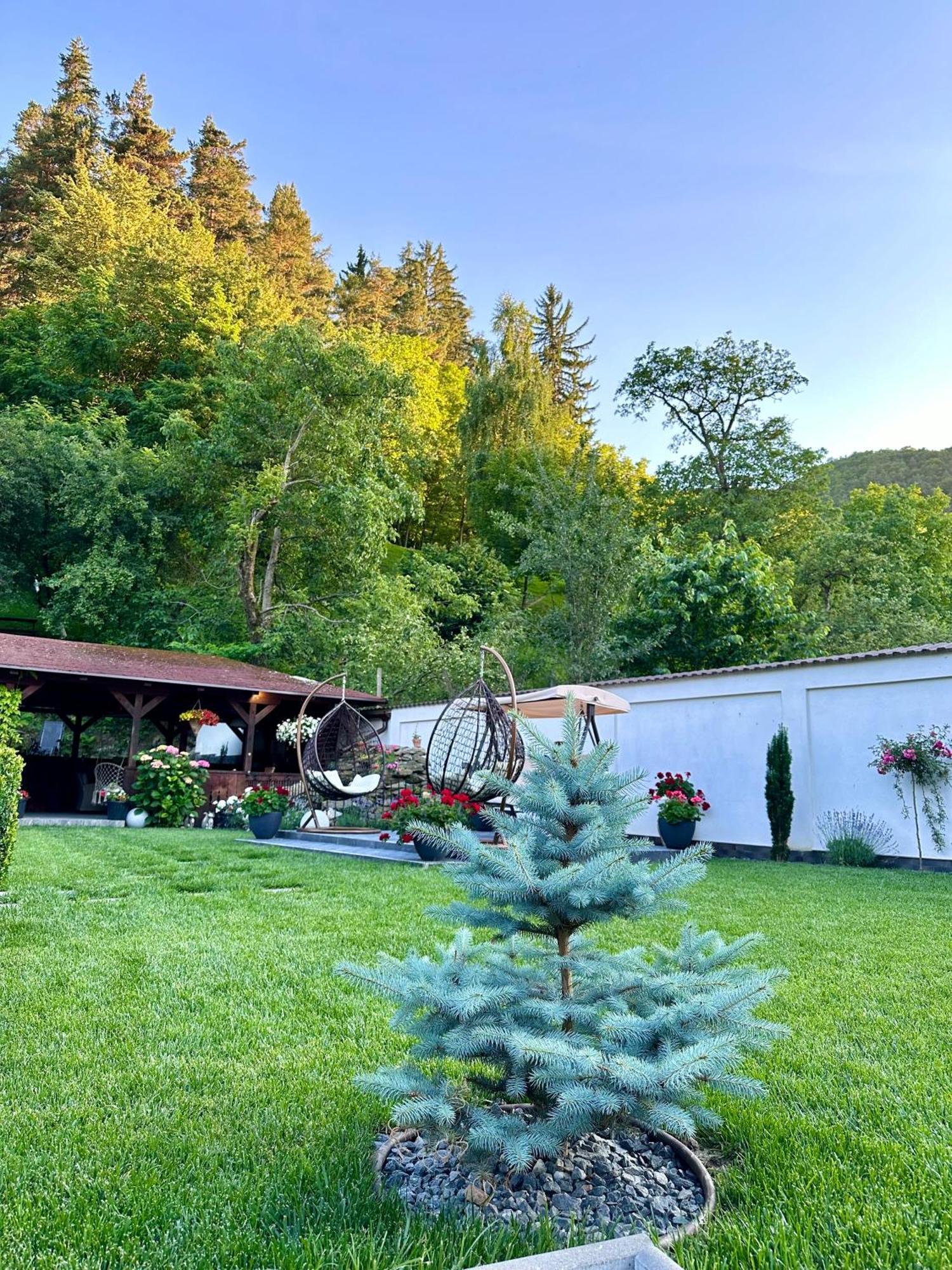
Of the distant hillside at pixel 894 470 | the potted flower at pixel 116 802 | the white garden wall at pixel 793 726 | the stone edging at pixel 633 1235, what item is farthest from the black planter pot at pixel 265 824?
the distant hillside at pixel 894 470

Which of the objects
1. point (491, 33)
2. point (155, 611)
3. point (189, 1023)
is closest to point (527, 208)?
point (491, 33)

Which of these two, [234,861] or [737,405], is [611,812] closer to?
[234,861]

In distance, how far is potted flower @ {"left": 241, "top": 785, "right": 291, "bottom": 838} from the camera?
1095 centimetres

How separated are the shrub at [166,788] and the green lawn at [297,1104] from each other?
26.2 ft

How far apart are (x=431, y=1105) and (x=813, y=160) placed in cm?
1347

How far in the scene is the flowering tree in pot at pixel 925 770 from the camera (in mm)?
8516

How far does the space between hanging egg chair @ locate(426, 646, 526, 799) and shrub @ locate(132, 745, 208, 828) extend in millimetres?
4512

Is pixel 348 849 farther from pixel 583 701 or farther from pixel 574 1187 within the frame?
pixel 574 1187

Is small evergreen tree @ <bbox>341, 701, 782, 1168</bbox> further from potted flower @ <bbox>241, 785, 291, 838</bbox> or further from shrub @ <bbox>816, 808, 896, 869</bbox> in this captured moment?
potted flower @ <bbox>241, 785, 291, 838</bbox>

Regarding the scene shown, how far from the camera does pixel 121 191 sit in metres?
26.8

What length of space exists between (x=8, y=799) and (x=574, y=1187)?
15.9 ft

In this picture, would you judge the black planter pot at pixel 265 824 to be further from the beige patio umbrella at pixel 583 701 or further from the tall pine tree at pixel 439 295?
the tall pine tree at pixel 439 295

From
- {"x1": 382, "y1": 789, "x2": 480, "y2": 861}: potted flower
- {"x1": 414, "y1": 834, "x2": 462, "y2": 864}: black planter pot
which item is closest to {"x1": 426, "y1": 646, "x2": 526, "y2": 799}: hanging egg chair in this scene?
{"x1": 382, "y1": 789, "x2": 480, "y2": 861}: potted flower

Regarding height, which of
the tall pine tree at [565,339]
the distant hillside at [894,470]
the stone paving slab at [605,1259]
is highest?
the tall pine tree at [565,339]
